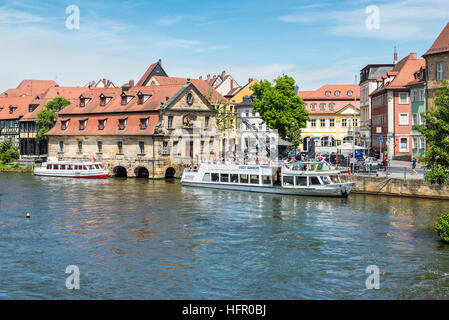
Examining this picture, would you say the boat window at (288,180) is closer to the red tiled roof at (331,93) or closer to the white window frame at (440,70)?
the white window frame at (440,70)

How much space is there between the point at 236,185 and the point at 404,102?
26631 millimetres

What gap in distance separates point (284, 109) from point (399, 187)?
28853mm

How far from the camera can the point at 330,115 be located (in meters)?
110

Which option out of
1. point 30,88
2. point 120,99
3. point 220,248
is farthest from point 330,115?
point 220,248

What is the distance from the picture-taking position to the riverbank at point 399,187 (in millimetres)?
48309

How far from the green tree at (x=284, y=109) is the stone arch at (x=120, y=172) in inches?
798

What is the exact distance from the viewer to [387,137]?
7256cm

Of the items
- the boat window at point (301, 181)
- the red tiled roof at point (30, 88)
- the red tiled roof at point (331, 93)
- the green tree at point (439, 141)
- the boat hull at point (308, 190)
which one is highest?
the red tiled roof at point (30, 88)

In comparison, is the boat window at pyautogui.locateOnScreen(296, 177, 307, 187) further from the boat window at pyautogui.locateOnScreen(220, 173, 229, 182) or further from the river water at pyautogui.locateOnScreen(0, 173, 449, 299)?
the boat window at pyautogui.locateOnScreen(220, 173, 229, 182)

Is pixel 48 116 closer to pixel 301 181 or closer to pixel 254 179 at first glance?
pixel 254 179

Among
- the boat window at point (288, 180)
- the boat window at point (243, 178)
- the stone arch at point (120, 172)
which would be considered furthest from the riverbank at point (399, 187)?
the stone arch at point (120, 172)
